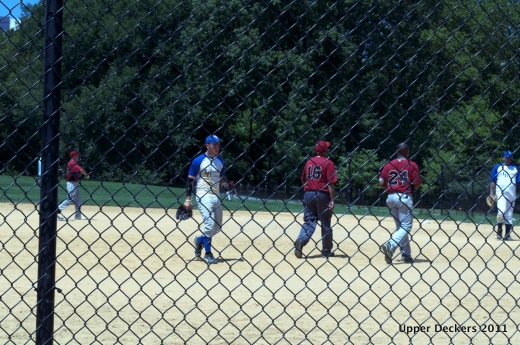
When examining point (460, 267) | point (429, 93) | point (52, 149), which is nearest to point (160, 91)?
point (52, 149)

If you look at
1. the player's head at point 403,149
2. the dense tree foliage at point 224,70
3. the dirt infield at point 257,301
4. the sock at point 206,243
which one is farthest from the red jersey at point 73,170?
the sock at point 206,243

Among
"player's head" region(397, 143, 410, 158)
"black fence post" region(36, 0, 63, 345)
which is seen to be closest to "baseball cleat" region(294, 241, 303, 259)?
"player's head" region(397, 143, 410, 158)

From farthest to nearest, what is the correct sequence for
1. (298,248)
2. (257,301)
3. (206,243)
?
1. (298,248)
2. (206,243)
3. (257,301)

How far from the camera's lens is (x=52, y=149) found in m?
3.62

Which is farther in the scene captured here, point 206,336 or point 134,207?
point 134,207

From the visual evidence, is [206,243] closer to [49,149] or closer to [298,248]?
[298,248]

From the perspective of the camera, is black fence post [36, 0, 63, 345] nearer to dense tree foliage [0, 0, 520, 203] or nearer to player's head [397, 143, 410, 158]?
dense tree foliage [0, 0, 520, 203]

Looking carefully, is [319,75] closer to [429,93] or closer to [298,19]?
[298,19]

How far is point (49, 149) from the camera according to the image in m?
3.61

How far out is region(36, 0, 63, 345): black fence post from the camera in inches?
140

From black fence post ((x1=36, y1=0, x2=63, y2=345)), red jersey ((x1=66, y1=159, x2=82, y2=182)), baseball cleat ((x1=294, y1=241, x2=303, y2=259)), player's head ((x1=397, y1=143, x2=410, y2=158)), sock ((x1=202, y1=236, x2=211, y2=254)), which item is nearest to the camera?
red jersey ((x1=66, y1=159, x2=82, y2=182))

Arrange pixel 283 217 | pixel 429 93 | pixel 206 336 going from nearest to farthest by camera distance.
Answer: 1. pixel 429 93
2. pixel 206 336
3. pixel 283 217

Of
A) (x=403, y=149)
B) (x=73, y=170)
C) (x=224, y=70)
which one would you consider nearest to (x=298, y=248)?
(x=403, y=149)

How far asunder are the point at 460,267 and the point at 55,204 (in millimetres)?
6947
